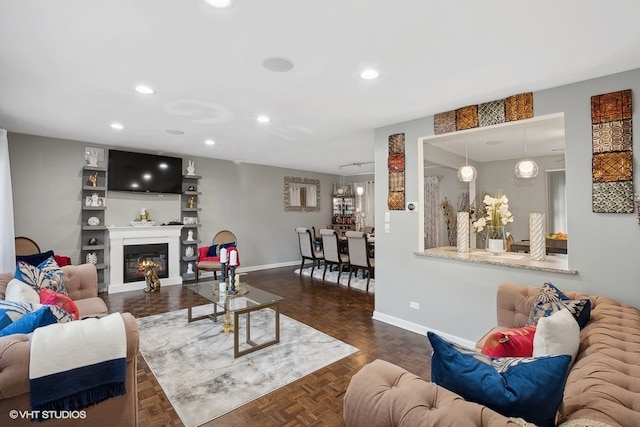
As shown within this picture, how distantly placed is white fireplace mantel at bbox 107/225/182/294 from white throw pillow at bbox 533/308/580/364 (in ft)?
18.9

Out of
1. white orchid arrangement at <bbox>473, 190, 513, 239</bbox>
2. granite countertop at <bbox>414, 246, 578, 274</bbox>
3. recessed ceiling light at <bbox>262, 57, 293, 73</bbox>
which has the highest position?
recessed ceiling light at <bbox>262, 57, 293, 73</bbox>

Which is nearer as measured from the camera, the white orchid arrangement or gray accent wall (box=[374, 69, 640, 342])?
gray accent wall (box=[374, 69, 640, 342])

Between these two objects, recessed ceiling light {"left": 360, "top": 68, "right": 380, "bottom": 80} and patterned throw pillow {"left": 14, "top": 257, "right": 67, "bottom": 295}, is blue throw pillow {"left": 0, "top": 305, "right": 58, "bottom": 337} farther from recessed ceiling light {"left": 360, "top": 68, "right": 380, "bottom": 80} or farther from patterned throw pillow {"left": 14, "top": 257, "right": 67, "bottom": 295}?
recessed ceiling light {"left": 360, "top": 68, "right": 380, "bottom": 80}

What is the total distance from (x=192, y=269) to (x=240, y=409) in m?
4.54

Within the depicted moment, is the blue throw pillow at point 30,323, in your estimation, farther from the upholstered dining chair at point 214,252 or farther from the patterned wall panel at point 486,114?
the upholstered dining chair at point 214,252

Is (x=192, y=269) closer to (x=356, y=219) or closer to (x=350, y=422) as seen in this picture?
(x=356, y=219)

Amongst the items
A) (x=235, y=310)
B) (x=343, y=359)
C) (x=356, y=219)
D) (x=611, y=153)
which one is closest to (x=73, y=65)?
(x=235, y=310)

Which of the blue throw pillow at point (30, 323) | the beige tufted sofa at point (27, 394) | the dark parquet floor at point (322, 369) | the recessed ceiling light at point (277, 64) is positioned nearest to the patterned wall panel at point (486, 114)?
the recessed ceiling light at point (277, 64)

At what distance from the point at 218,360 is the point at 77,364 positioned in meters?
1.56

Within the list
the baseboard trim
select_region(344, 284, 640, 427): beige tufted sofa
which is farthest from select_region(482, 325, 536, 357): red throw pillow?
the baseboard trim

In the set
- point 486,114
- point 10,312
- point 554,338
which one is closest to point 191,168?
point 10,312

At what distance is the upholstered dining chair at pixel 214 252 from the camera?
557 centimetres

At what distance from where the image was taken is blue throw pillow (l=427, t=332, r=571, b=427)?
881 millimetres

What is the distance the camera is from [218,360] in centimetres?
272
